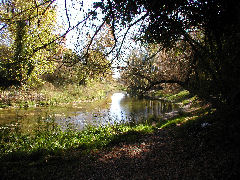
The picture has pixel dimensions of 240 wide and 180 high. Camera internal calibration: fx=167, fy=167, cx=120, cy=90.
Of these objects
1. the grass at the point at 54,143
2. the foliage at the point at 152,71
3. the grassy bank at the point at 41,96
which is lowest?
the grass at the point at 54,143

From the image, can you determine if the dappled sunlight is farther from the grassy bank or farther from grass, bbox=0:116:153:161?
the grassy bank

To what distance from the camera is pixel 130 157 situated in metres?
6.26

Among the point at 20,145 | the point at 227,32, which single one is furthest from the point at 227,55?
the point at 20,145

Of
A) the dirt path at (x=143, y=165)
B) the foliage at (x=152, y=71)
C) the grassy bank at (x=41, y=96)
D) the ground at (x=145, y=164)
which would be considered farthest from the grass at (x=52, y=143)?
the grassy bank at (x=41, y=96)

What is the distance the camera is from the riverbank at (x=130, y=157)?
13.3 feet

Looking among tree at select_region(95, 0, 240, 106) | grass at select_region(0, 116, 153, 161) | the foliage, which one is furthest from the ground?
the foliage

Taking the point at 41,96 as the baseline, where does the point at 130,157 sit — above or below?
below

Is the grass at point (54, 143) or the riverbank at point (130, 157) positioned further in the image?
the grass at point (54, 143)

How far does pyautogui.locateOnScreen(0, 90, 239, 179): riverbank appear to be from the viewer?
159 inches

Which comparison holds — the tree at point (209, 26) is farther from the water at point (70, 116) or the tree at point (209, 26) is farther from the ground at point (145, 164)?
the water at point (70, 116)

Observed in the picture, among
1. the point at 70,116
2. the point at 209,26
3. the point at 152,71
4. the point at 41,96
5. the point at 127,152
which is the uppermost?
the point at 209,26

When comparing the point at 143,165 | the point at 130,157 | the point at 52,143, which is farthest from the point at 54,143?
the point at 143,165

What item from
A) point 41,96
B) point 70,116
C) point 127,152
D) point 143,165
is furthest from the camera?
point 41,96

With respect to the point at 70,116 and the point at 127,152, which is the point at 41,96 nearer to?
the point at 70,116
